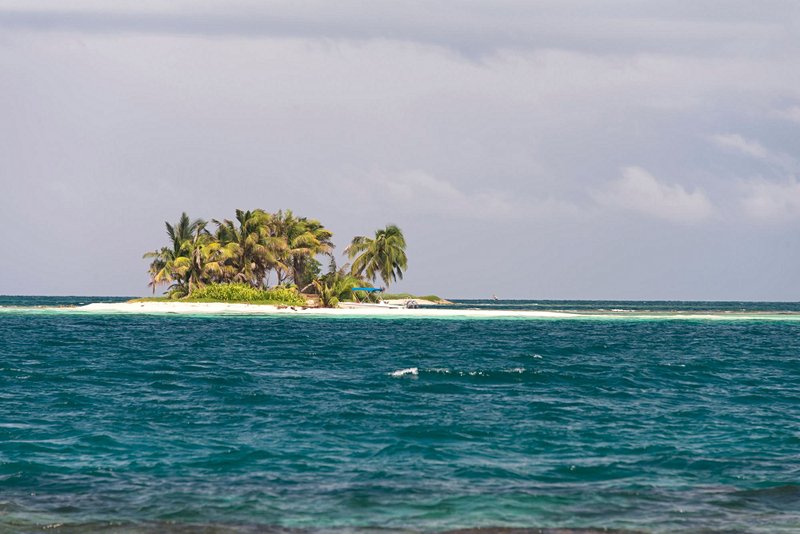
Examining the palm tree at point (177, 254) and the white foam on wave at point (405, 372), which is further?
the palm tree at point (177, 254)

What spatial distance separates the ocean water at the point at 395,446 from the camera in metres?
12.9

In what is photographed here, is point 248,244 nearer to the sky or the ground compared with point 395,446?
nearer to the sky

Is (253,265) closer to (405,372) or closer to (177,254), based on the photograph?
(177,254)

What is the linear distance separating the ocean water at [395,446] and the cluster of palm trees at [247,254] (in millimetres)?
74029

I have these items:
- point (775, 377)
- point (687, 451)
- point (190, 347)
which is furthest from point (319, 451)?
point (190, 347)

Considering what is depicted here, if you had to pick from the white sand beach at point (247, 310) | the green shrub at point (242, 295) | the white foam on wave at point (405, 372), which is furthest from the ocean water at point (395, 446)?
the green shrub at point (242, 295)

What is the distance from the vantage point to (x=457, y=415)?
22344 millimetres

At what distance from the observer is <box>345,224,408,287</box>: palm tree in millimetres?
128625

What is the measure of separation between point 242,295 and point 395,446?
306 feet

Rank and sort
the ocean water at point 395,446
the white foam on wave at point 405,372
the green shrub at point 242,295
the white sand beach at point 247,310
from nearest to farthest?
the ocean water at point 395,446 < the white foam on wave at point 405,372 < the white sand beach at point 247,310 < the green shrub at point 242,295

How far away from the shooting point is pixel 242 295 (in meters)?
109

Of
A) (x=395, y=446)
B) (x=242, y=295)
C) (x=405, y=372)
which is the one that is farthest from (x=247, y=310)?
(x=395, y=446)

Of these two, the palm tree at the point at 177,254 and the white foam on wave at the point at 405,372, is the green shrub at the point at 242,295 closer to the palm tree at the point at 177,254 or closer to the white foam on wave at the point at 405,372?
the palm tree at the point at 177,254

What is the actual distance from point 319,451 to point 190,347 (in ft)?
105
